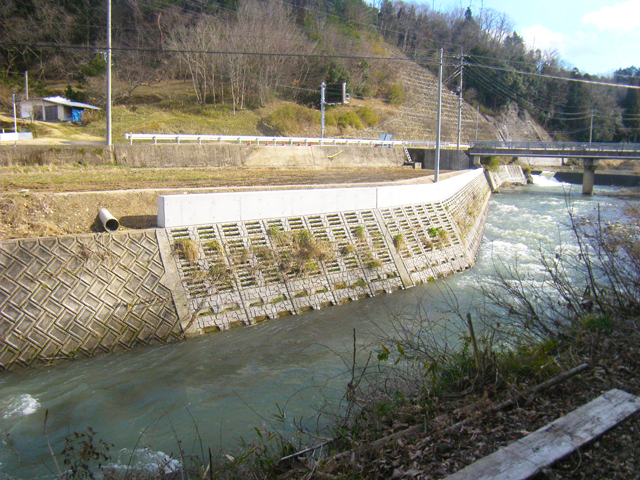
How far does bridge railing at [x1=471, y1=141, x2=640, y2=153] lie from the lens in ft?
142

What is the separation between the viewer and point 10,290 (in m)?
11.0

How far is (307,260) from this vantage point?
15547 millimetres

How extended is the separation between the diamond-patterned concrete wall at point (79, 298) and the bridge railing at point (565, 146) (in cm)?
4125

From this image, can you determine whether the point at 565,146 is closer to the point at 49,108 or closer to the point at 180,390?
the point at 49,108

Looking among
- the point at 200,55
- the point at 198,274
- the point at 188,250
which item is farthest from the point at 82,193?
the point at 200,55

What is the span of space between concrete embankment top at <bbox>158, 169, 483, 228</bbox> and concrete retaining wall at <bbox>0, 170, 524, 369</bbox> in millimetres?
161

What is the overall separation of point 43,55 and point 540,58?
284 feet

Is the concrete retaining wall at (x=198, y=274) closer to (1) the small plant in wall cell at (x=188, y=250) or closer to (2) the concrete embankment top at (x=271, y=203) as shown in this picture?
(1) the small plant in wall cell at (x=188, y=250)

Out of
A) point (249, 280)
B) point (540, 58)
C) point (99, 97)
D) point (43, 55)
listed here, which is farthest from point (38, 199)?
point (540, 58)

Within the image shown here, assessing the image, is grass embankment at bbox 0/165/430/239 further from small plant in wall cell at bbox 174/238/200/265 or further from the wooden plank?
the wooden plank

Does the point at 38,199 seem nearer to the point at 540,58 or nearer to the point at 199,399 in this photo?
the point at 199,399

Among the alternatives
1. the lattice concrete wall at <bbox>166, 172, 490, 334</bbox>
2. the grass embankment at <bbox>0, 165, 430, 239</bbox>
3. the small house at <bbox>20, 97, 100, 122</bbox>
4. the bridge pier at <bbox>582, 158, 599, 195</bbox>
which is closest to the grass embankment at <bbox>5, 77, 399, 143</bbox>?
the small house at <bbox>20, 97, 100, 122</bbox>

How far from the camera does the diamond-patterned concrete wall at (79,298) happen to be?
35.6ft

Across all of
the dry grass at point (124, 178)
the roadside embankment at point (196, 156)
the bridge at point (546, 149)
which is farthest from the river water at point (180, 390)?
the bridge at point (546, 149)
